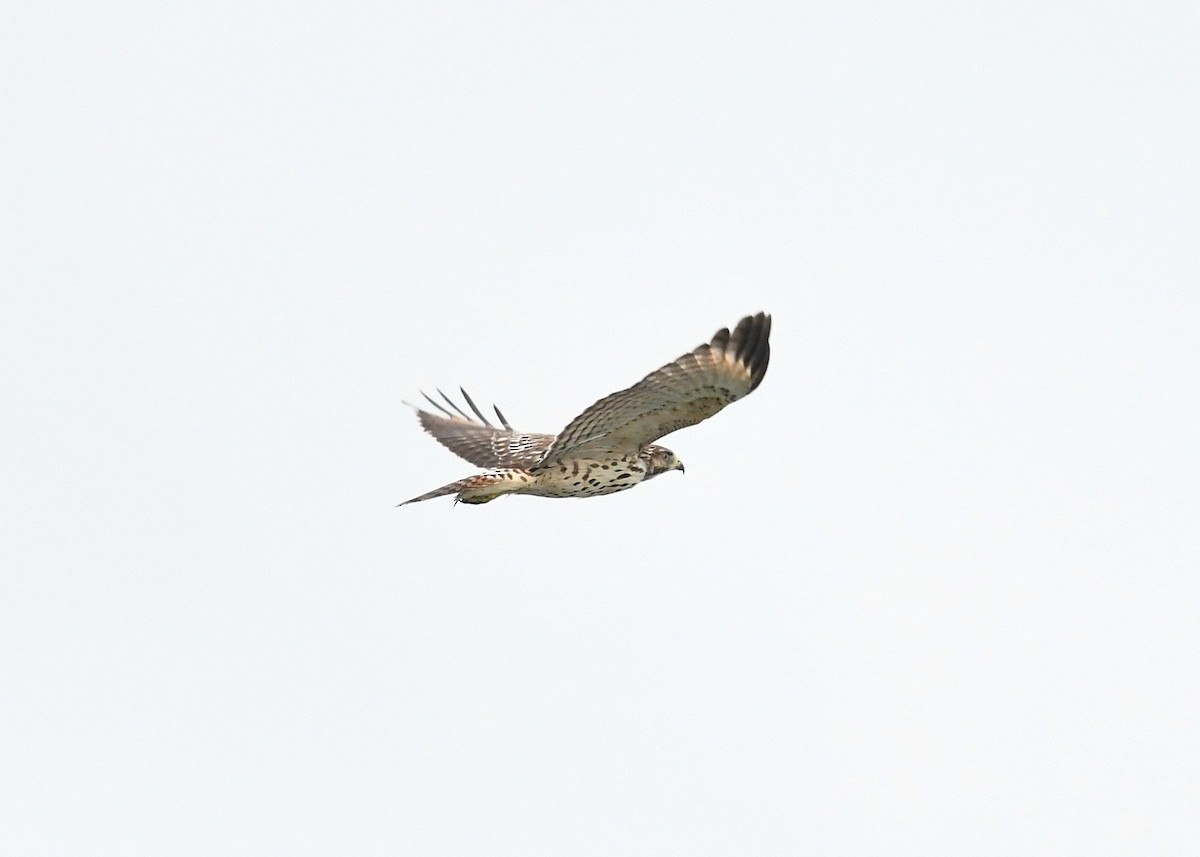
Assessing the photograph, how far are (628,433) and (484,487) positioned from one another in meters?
1.22

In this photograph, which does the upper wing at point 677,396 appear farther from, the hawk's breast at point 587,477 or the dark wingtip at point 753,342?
the hawk's breast at point 587,477

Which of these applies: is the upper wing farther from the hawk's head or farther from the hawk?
the hawk's head

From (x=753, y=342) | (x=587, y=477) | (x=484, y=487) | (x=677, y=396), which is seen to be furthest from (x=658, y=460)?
(x=753, y=342)

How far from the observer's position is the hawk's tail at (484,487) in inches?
534

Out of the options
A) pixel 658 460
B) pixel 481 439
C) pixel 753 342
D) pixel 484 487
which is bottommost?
pixel 753 342

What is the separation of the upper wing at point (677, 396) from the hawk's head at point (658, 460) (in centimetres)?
52

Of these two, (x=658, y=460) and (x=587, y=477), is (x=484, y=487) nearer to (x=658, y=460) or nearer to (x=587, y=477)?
(x=587, y=477)

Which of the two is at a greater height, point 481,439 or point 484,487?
point 481,439

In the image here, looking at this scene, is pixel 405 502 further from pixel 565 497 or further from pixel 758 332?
pixel 758 332

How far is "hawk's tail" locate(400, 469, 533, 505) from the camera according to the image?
13.6 meters

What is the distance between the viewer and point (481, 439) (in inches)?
673

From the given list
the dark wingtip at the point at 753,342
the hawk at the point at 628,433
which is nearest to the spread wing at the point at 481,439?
the hawk at the point at 628,433

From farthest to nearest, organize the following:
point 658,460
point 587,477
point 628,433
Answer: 1. point 658,460
2. point 587,477
3. point 628,433

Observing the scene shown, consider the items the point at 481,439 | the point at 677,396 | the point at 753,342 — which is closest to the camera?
the point at 753,342
